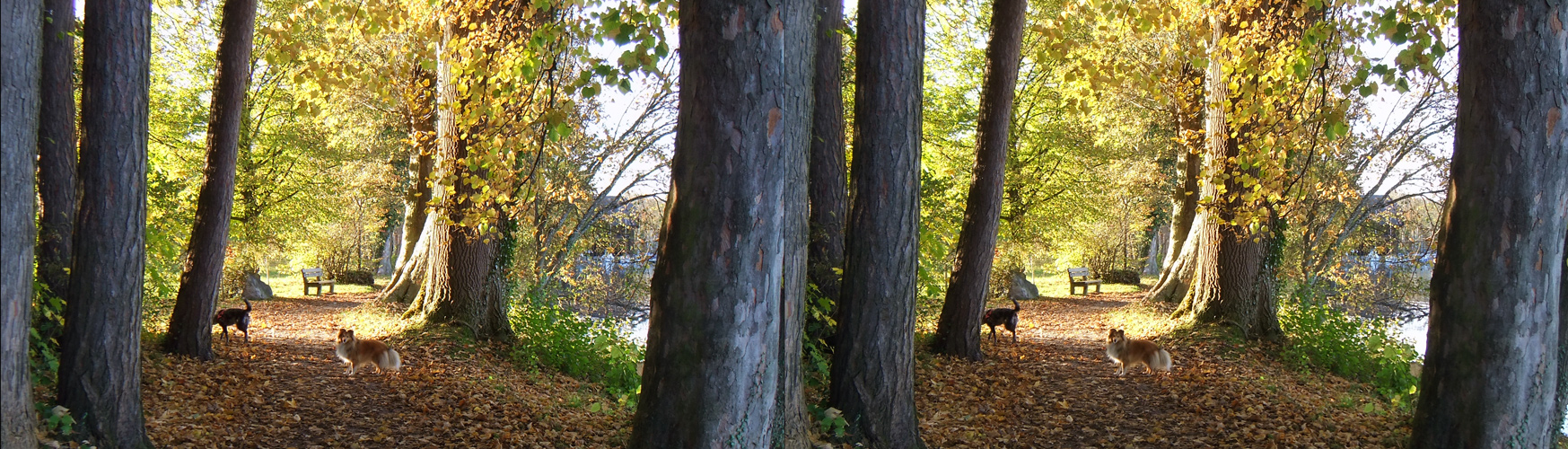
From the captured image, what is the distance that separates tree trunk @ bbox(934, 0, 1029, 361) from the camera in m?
10.1

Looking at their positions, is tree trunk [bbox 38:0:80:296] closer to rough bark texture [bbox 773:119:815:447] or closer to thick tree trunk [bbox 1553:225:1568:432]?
rough bark texture [bbox 773:119:815:447]

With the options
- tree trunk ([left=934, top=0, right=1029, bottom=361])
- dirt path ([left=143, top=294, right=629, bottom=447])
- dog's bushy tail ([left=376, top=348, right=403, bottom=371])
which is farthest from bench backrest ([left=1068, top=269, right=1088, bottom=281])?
dog's bushy tail ([left=376, top=348, right=403, bottom=371])

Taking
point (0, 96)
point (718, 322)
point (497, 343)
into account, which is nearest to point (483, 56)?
point (0, 96)

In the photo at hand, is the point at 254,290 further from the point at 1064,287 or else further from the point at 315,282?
the point at 1064,287

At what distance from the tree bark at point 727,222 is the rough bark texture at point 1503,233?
3941 millimetres

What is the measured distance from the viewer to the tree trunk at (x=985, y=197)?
33.1 feet

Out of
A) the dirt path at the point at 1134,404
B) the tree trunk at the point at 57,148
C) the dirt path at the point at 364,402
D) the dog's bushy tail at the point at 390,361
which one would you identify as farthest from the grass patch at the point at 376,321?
the dirt path at the point at 1134,404

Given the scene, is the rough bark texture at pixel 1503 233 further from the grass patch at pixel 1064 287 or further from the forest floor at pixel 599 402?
the grass patch at pixel 1064 287

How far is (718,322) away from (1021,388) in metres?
6.02

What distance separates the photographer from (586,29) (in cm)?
666

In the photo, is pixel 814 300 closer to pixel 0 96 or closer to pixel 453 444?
pixel 453 444

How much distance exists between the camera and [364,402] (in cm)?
796

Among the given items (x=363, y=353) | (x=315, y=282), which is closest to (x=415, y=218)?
(x=315, y=282)

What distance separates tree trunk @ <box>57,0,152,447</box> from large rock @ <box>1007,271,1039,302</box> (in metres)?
18.6
